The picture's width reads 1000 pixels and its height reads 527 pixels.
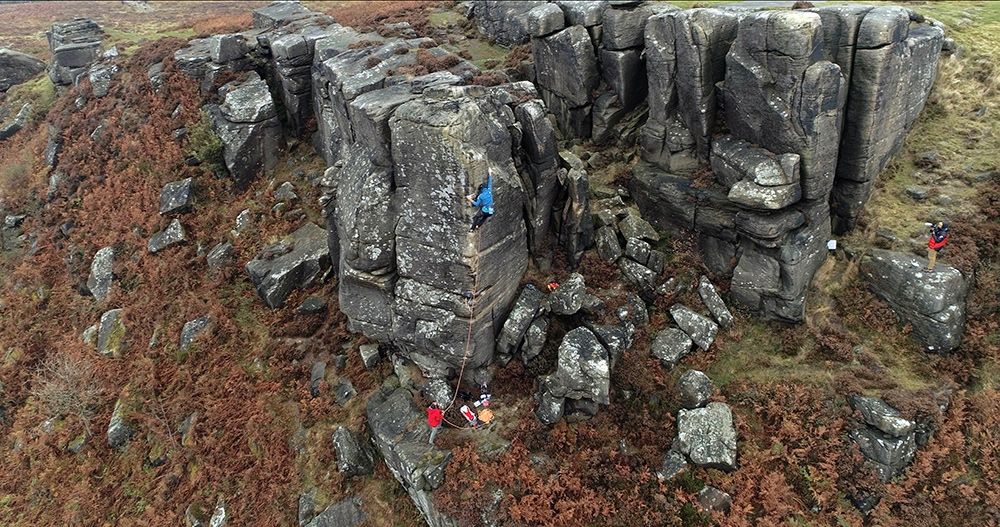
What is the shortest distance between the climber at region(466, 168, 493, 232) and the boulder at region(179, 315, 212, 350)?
15023 mm

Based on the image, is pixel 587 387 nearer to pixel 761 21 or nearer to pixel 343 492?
pixel 343 492

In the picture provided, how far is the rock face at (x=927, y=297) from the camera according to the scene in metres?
17.7

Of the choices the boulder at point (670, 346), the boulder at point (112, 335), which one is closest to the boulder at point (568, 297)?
the boulder at point (670, 346)

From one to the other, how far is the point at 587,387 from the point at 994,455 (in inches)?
493

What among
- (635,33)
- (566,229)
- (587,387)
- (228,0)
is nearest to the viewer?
(587,387)

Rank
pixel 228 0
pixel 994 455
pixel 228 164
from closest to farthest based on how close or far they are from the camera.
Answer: pixel 994 455
pixel 228 164
pixel 228 0

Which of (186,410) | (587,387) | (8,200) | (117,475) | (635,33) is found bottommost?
(117,475)

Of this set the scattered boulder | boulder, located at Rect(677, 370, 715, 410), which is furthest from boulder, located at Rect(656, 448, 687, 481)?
the scattered boulder

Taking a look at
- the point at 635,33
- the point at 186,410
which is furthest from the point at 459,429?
the point at 635,33

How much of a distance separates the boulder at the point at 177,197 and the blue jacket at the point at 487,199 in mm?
20591

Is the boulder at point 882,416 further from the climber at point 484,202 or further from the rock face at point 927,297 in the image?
the climber at point 484,202

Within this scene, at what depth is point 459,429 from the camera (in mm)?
17797

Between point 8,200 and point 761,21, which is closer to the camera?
point 761,21

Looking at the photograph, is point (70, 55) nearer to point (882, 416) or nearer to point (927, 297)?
point (882, 416)
